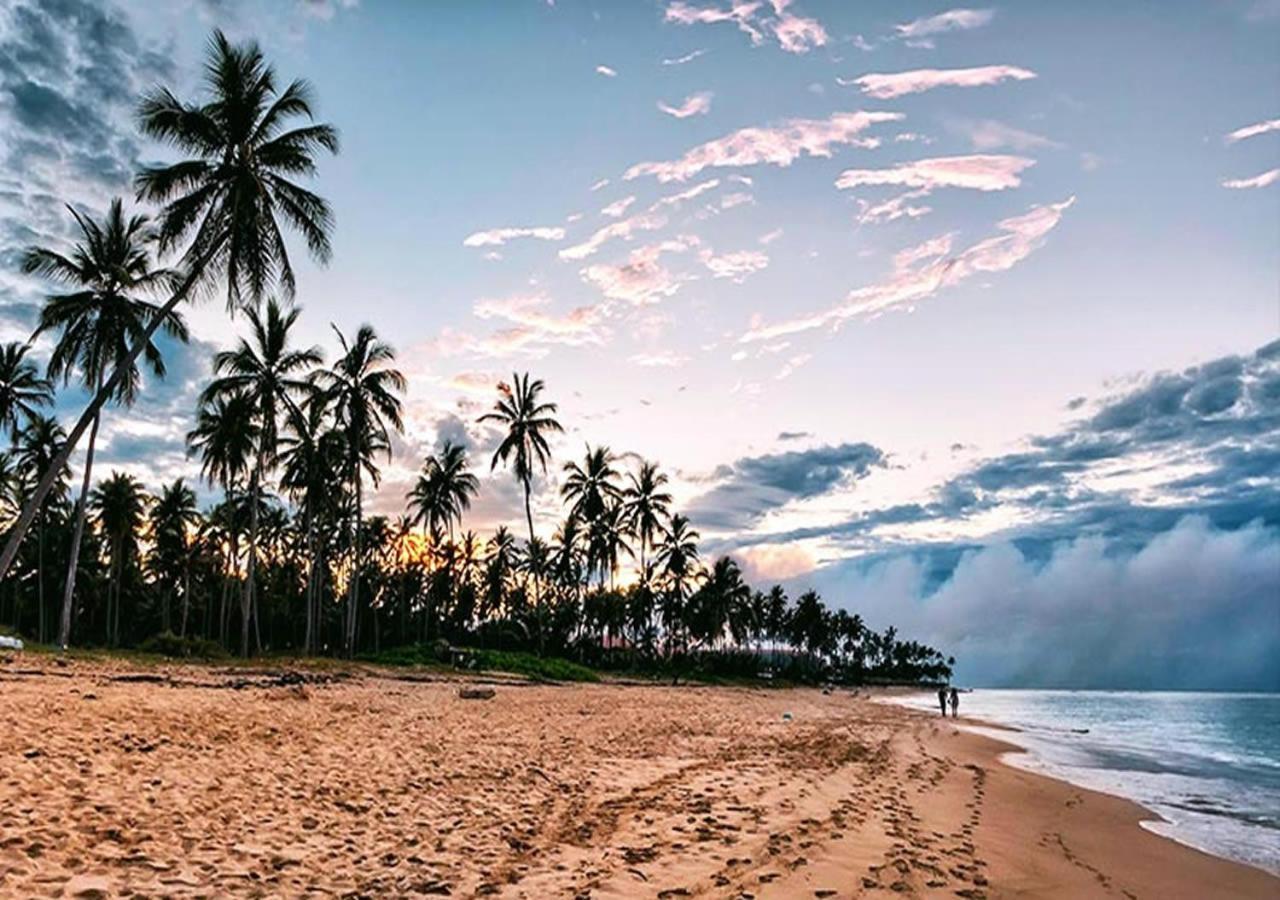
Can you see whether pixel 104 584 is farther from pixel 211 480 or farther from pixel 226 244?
pixel 226 244

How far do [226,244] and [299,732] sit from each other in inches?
714

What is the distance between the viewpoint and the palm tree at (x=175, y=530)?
66125mm

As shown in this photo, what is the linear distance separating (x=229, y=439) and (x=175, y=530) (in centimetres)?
3274

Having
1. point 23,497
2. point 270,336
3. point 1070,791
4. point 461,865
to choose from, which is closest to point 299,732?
point 461,865

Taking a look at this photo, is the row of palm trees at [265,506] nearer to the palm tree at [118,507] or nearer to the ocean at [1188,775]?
the palm tree at [118,507]

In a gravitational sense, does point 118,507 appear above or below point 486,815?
above

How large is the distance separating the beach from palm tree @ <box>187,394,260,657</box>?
916 inches

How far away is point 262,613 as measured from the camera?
8544cm

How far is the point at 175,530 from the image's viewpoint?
6756cm

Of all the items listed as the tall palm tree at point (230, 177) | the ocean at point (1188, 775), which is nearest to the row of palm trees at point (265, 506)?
the tall palm tree at point (230, 177)

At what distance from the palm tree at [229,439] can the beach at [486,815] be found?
76.3ft

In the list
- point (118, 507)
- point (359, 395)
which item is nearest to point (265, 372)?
point (359, 395)

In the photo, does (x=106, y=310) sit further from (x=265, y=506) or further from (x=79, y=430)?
(x=265, y=506)

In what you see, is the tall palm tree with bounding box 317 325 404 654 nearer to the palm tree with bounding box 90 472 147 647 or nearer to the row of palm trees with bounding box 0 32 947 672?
the row of palm trees with bounding box 0 32 947 672
